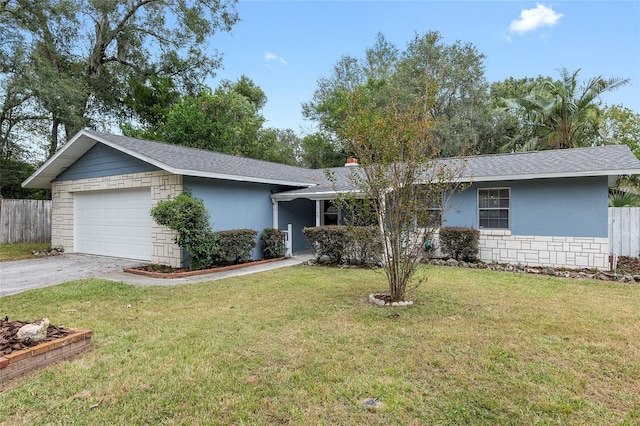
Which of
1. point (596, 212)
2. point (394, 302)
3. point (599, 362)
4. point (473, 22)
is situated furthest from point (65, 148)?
point (473, 22)

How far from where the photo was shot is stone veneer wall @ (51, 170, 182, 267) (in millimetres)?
9484

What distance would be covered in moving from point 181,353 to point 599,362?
4336 millimetres

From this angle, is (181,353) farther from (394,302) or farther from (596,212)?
(596,212)

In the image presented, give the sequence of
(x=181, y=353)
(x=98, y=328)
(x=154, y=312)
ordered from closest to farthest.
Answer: (x=181, y=353) < (x=98, y=328) < (x=154, y=312)

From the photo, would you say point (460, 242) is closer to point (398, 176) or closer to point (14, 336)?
point (398, 176)

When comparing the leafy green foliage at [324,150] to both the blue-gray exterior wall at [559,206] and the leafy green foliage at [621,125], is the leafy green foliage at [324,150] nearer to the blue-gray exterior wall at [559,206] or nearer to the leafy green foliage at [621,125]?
the leafy green foliage at [621,125]

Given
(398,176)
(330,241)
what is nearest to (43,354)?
(398,176)

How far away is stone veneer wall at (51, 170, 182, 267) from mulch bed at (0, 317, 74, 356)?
5.40 meters

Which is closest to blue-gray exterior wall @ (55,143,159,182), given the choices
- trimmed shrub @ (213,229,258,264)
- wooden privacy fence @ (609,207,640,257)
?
trimmed shrub @ (213,229,258,264)

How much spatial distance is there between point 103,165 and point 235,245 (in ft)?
17.3

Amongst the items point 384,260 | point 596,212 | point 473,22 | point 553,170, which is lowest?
point 384,260

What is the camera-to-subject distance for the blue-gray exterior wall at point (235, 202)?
9.91 metres

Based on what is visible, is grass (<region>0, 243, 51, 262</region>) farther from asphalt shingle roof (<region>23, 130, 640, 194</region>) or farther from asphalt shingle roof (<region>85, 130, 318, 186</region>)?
asphalt shingle roof (<region>85, 130, 318, 186</region>)

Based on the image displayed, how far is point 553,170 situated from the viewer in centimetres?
929
